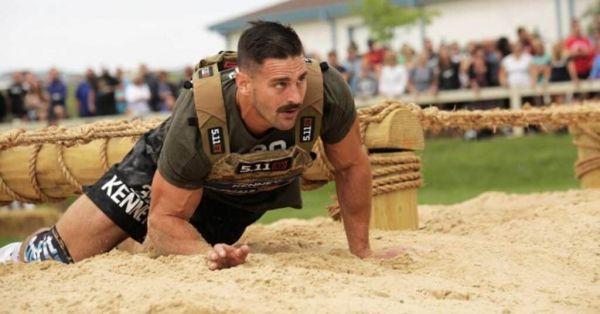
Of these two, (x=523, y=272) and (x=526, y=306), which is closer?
(x=526, y=306)

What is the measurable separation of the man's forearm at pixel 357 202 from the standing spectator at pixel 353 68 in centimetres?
1265

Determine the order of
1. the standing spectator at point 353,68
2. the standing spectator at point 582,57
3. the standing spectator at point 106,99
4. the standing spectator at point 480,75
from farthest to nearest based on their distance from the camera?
the standing spectator at point 106,99 → the standing spectator at point 353,68 → the standing spectator at point 480,75 → the standing spectator at point 582,57

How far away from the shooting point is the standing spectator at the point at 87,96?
805 inches

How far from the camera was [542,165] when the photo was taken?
1512 cm

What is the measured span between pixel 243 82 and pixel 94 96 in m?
16.1

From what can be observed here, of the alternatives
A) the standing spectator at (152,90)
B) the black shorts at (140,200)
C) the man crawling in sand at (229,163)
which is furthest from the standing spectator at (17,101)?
the black shorts at (140,200)

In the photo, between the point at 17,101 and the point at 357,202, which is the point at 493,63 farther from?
the point at 357,202

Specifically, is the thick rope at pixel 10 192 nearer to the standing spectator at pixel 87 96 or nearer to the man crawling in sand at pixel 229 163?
the man crawling in sand at pixel 229 163

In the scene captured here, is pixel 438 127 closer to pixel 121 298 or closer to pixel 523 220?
pixel 523 220

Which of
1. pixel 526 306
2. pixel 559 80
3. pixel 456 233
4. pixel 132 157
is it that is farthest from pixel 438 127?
pixel 559 80

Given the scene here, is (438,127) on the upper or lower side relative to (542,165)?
upper

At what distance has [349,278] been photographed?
4.40 m

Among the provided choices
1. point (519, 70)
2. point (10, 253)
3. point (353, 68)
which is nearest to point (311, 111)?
point (10, 253)

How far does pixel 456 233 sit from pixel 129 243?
6.62 ft
